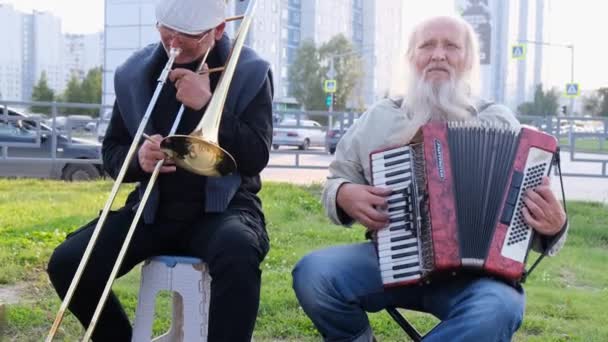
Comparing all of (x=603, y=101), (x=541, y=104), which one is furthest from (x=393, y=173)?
(x=541, y=104)

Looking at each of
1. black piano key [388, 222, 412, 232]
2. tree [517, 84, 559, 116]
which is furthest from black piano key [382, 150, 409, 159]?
tree [517, 84, 559, 116]

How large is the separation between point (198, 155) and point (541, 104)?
181 ft

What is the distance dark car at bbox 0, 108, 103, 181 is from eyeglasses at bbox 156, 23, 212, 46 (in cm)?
799

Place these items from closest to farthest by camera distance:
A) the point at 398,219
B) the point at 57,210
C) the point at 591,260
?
the point at 398,219
the point at 591,260
the point at 57,210

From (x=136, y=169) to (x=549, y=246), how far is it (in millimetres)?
1431

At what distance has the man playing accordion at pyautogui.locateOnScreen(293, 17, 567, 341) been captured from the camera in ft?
7.74

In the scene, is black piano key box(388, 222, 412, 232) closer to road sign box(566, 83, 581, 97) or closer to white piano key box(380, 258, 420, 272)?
white piano key box(380, 258, 420, 272)

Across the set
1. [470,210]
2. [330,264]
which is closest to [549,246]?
[470,210]

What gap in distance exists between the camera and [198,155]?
7.82 feet

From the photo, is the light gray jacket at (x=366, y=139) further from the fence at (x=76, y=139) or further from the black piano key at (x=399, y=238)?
the fence at (x=76, y=139)

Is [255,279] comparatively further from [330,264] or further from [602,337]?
[602,337]

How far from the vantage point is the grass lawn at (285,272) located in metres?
3.68

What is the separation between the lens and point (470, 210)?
2.39 meters

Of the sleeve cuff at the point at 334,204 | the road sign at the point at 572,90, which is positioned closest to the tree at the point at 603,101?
the road sign at the point at 572,90
